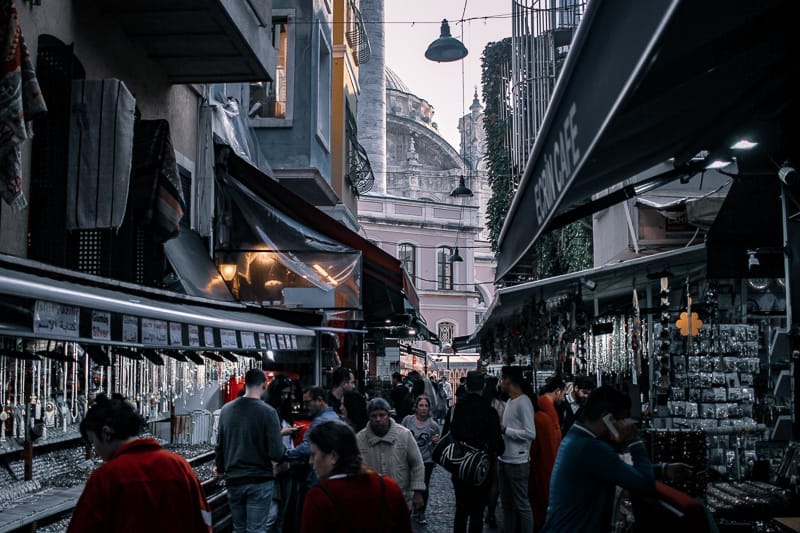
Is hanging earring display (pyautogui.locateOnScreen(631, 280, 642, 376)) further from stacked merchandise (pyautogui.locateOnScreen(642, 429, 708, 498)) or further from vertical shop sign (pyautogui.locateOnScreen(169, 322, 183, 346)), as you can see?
vertical shop sign (pyautogui.locateOnScreen(169, 322, 183, 346))

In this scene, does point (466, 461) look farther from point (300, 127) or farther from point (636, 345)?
point (300, 127)

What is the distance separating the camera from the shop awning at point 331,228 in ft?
39.8

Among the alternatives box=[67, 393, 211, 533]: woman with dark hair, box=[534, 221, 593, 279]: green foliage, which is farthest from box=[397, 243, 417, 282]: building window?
box=[67, 393, 211, 533]: woman with dark hair

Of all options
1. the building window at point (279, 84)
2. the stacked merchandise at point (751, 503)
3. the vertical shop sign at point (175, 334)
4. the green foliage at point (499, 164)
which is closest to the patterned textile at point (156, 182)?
the vertical shop sign at point (175, 334)

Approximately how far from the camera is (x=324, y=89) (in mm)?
18031

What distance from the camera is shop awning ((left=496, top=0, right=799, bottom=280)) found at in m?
2.44

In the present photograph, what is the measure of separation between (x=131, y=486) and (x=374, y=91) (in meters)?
47.3

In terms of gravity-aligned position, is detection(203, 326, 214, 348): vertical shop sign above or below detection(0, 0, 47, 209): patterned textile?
below

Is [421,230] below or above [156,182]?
above

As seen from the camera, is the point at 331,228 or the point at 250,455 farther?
the point at 331,228

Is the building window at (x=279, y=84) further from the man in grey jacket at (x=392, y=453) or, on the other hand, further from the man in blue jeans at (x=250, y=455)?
the man in grey jacket at (x=392, y=453)

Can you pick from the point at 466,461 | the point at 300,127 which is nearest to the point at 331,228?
the point at 300,127

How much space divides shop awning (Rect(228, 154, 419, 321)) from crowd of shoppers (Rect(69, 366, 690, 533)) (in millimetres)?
2300

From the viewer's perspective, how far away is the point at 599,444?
4773mm
